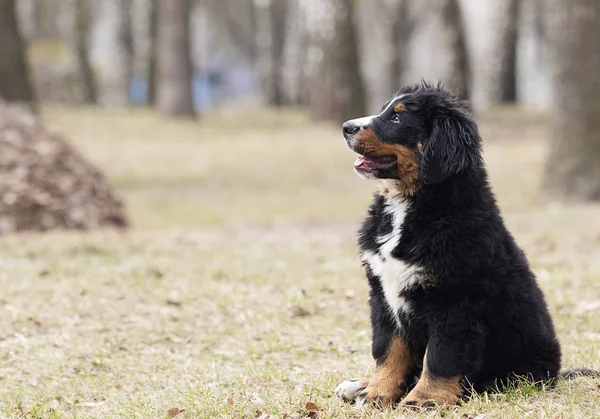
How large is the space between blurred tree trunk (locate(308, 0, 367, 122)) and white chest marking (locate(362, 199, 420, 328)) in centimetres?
1794

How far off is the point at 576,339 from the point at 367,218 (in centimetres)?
238

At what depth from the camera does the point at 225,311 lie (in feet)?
24.4

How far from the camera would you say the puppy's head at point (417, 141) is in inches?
186

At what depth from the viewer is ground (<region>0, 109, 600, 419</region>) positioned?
5121 millimetres

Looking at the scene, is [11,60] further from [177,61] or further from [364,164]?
[364,164]

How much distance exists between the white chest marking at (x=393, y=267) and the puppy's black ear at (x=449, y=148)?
27cm

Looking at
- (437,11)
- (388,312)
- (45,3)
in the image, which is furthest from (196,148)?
(45,3)

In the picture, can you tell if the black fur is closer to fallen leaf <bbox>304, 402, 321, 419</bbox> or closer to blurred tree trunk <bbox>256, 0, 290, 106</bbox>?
fallen leaf <bbox>304, 402, 321, 419</bbox>

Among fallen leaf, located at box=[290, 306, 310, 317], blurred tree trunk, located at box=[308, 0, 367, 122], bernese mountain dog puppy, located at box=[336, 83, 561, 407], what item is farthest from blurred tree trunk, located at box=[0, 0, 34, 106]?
bernese mountain dog puppy, located at box=[336, 83, 561, 407]

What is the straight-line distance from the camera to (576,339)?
6.59m

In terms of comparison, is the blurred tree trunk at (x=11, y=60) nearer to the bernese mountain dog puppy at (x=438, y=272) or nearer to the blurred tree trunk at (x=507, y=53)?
the bernese mountain dog puppy at (x=438, y=272)

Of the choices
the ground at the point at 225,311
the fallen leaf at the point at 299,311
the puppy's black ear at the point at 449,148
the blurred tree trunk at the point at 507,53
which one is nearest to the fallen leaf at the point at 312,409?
the ground at the point at 225,311

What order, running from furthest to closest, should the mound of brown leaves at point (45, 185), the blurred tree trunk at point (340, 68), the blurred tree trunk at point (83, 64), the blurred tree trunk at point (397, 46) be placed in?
1. the blurred tree trunk at point (83, 64)
2. the blurred tree trunk at point (397, 46)
3. the blurred tree trunk at point (340, 68)
4. the mound of brown leaves at point (45, 185)

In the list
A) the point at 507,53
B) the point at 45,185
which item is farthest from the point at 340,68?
the point at 45,185
